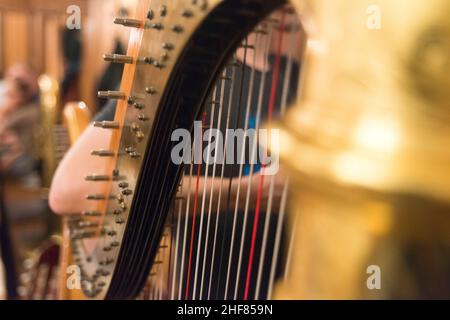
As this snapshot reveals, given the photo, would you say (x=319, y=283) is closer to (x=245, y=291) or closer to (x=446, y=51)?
(x=446, y=51)

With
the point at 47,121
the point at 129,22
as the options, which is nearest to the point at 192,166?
the point at 129,22

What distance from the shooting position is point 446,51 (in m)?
0.18

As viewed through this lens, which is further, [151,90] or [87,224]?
[87,224]

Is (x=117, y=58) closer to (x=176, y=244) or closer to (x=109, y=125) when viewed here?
(x=109, y=125)

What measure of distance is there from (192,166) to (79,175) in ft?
1.12

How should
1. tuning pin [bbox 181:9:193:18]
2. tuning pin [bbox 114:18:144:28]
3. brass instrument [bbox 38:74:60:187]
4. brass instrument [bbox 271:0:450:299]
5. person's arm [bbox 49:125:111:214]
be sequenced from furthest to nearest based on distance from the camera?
brass instrument [bbox 38:74:60:187] < person's arm [bbox 49:125:111:214] < tuning pin [bbox 114:18:144:28] < tuning pin [bbox 181:9:193:18] < brass instrument [bbox 271:0:450:299]

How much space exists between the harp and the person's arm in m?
0.08

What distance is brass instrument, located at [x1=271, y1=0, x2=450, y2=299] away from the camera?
187mm

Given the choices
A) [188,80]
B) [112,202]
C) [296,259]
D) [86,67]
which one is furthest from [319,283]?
[86,67]

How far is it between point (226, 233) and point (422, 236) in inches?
22.9

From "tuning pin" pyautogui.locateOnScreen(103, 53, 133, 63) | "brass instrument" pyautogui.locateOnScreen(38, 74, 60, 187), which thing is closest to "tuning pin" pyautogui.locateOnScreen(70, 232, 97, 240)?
"tuning pin" pyautogui.locateOnScreen(103, 53, 133, 63)

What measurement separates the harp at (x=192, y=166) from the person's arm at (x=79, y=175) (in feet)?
0.27

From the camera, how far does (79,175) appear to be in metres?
1.04

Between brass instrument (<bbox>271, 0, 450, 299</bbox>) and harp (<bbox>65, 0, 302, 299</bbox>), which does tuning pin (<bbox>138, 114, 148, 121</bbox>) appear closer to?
harp (<bbox>65, 0, 302, 299</bbox>)
